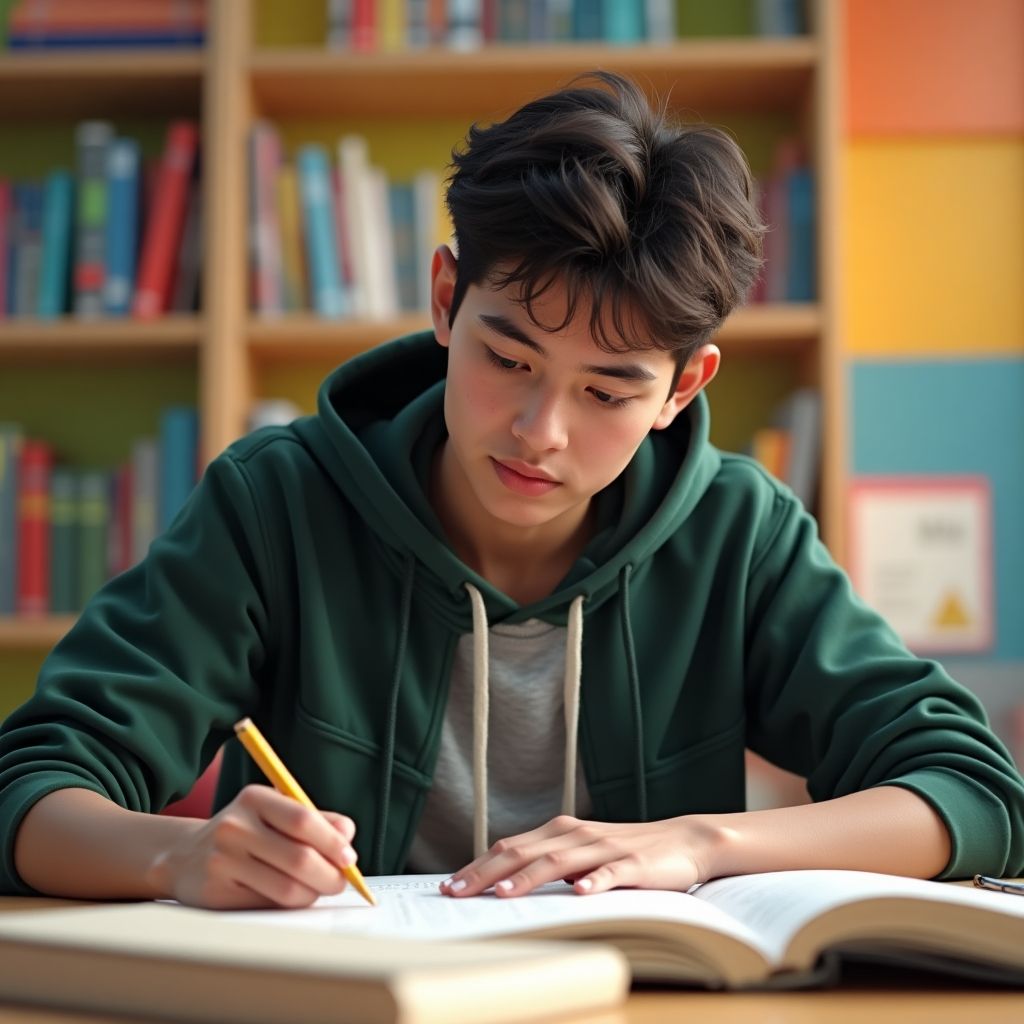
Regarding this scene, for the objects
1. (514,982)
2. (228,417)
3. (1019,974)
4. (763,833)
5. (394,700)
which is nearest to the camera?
(514,982)

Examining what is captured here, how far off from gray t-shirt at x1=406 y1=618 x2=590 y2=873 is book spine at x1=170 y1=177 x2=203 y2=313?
1583 millimetres

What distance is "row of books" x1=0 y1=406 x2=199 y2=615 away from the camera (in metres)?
2.69

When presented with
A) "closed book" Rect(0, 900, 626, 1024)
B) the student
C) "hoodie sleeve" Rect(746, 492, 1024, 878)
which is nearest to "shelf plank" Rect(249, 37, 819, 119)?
the student

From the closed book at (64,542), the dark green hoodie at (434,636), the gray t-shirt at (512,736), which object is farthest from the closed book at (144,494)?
the gray t-shirt at (512,736)

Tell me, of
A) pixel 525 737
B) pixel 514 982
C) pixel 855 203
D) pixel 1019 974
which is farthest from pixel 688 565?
pixel 855 203

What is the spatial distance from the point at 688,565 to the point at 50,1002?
0.82 metres

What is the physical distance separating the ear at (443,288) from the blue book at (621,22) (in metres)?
1.50

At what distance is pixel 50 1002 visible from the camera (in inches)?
26.6

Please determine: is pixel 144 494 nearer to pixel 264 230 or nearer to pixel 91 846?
pixel 264 230

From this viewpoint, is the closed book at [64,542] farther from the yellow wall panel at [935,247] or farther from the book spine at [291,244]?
the yellow wall panel at [935,247]

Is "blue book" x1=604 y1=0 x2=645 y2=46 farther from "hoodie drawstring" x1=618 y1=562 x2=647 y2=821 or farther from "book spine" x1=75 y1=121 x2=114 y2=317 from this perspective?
"hoodie drawstring" x1=618 y1=562 x2=647 y2=821

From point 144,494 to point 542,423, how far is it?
1733 millimetres

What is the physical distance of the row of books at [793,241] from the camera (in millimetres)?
2613

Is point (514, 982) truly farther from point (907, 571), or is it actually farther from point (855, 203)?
point (855, 203)
